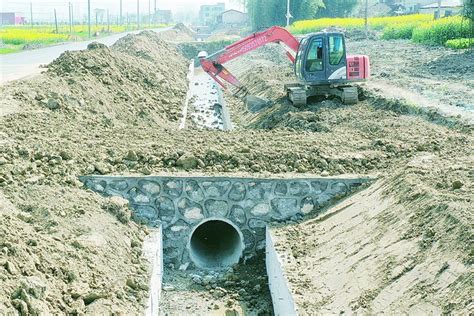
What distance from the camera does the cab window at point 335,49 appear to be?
17.0 metres

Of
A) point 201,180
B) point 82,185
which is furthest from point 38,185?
point 201,180

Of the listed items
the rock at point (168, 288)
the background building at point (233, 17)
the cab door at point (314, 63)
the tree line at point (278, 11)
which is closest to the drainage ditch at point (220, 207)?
the rock at point (168, 288)

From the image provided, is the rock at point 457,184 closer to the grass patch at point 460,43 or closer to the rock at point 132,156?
the rock at point 132,156

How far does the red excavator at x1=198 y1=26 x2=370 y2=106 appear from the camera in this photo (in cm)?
1704

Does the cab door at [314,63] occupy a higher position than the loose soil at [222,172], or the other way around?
the cab door at [314,63]

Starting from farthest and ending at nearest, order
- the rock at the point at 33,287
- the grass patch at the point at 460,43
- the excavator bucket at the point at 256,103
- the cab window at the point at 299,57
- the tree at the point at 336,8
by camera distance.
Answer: the tree at the point at 336,8 → the grass patch at the point at 460,43 → the excavator bucket at the point at 256,103 → the cab window at the point at 299,57 → the rock at the point at 33,287

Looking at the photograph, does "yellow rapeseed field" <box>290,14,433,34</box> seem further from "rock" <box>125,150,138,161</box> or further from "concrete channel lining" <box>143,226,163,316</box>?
"concrete channel lining" <box>143,226,163,316</box>

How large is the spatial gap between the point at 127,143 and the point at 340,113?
20.5 feet

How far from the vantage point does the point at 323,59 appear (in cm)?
1723

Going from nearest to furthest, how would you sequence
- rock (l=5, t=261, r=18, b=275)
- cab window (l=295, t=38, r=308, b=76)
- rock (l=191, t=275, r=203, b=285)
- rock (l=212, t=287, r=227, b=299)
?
1. rock (l=5, t=261, r=18, b=275)
2. rock (l=212, t=287, r=227, b=299)
3. rock (l=191, t=275, r=203, b=285)
4. cab window (l=295, t=38, r=308, b=76)

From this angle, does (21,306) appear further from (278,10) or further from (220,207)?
(278,10)

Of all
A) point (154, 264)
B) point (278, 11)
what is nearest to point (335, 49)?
point (154, 264)

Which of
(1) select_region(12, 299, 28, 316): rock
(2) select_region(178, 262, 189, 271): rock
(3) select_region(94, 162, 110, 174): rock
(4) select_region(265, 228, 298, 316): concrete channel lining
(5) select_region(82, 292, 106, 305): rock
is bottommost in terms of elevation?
(2) select_region(178, 262, 189, 271): rock

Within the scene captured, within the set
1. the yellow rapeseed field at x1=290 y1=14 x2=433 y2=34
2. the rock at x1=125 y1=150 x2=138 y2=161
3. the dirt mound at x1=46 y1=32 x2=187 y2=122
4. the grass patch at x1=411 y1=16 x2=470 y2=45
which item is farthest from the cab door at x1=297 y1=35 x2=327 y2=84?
the yellow rapeseed field at x1=290 y1=14 x2=433 y2=34
